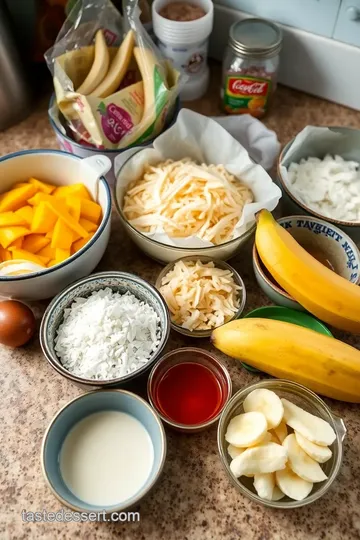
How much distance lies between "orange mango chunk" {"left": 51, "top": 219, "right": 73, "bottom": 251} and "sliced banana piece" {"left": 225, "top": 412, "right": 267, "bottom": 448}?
1.32ft

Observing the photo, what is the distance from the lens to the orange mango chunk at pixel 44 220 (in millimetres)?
894

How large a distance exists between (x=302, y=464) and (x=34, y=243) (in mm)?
556

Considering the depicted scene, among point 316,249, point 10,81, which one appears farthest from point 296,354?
point 10,81

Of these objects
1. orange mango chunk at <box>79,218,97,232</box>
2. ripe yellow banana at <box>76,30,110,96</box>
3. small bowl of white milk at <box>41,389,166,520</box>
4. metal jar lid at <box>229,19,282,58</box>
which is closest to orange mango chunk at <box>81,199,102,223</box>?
orange mango chunk at <box>79,218,97,232</box>

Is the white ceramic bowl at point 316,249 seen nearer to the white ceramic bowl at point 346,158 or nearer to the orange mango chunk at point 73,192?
the white ceramic bowl at point 346,158

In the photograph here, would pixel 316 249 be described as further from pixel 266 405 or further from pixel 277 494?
pixel 277 494

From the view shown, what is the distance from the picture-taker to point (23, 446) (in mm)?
775

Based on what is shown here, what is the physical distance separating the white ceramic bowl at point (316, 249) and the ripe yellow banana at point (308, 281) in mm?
28

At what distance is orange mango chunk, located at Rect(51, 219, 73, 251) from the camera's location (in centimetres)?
88

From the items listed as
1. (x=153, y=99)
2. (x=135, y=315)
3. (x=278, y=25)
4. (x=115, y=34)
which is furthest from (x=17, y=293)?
(x=278, y=25)

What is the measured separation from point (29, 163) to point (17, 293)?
27cm

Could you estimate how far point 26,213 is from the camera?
0.92 metres

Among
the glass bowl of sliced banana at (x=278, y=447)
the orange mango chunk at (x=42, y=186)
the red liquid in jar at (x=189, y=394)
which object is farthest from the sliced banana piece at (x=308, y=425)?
the orange mango chunk at (x=42, y=186)

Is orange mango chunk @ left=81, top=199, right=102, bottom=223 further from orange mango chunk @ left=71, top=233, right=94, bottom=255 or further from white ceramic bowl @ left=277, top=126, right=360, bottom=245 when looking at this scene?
white ceramic bowl @ left=277, top=126, right=360, bottom=245
